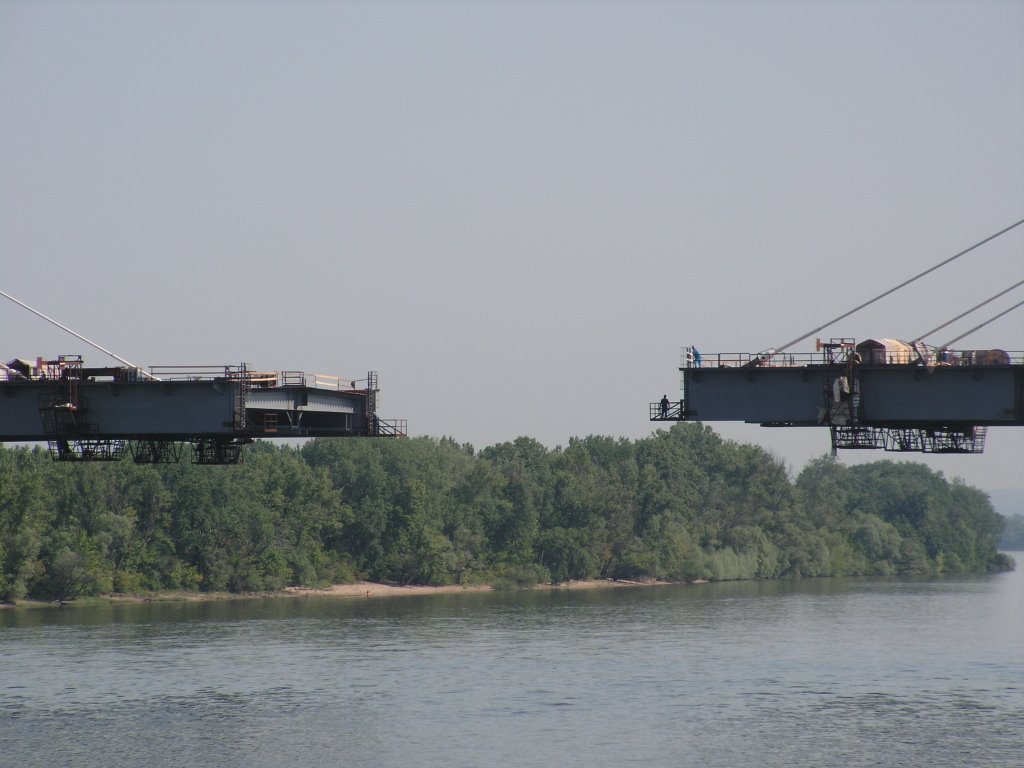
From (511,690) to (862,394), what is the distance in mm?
23759

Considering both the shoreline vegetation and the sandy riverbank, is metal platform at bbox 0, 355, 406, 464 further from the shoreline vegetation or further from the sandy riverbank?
the sandy riverbank

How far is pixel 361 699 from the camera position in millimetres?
69438

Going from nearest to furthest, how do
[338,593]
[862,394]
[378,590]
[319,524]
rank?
1. [862,394]
2. [338,593]
3. [319,524]
4. [378,590]

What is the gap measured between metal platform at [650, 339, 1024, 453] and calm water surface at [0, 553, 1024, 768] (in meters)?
13.0

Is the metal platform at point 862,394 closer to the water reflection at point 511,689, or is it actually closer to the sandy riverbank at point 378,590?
the water reflection at point 511,689

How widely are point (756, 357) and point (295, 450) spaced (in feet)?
444

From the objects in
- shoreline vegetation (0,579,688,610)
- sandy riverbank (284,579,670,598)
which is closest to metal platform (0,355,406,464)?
shoreline vegetation (0,579,688,610)

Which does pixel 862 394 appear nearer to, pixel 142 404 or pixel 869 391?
pixel 869 391

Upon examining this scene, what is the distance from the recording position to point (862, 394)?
61.1 m

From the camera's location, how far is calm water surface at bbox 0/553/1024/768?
186ft

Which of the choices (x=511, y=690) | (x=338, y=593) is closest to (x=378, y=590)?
(x=338, y=593)

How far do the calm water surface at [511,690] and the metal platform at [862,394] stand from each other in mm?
13014

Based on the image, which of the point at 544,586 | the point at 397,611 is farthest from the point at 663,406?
the point at 544,586

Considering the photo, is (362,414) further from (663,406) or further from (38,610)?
(38,610)
